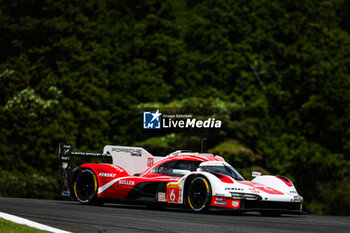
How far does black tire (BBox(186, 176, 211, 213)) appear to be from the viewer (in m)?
13.6

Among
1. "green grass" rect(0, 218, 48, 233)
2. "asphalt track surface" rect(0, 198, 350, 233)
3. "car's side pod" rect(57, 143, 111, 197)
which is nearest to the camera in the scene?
"green grass" rect(0, 218, 48, 233)

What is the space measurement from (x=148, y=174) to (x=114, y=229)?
5.56 meters

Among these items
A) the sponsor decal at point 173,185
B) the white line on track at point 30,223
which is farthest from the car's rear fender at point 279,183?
the white line on track at point 30,223

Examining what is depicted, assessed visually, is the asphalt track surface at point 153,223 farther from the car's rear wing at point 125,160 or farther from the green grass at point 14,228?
the car's rear wing at point 125,160

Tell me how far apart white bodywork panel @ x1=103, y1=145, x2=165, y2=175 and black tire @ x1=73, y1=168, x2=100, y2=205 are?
73 centimetres

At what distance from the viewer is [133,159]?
53.8 ft

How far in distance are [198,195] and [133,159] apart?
2945mm

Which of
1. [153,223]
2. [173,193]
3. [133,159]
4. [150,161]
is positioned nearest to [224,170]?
[173,193]

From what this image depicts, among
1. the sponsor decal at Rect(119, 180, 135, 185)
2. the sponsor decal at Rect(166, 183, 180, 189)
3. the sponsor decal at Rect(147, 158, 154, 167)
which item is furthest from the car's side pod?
the sponsor decal at Rect(166, 183, 180, 189)

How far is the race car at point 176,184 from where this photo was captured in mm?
13383

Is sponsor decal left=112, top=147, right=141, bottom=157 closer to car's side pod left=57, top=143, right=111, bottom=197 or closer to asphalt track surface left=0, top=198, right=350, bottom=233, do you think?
car's side pod left=57, top=143, right=111, bottom=197

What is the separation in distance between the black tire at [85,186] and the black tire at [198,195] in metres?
3.05

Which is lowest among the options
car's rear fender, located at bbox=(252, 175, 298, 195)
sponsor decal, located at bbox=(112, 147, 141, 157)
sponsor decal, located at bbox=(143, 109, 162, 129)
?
car's rear fender, located at bbox=(252, 175, 298, 195)

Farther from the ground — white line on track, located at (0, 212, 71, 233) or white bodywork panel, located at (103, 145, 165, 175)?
white bodywork panel, located at (103, 145, 165, 175)
